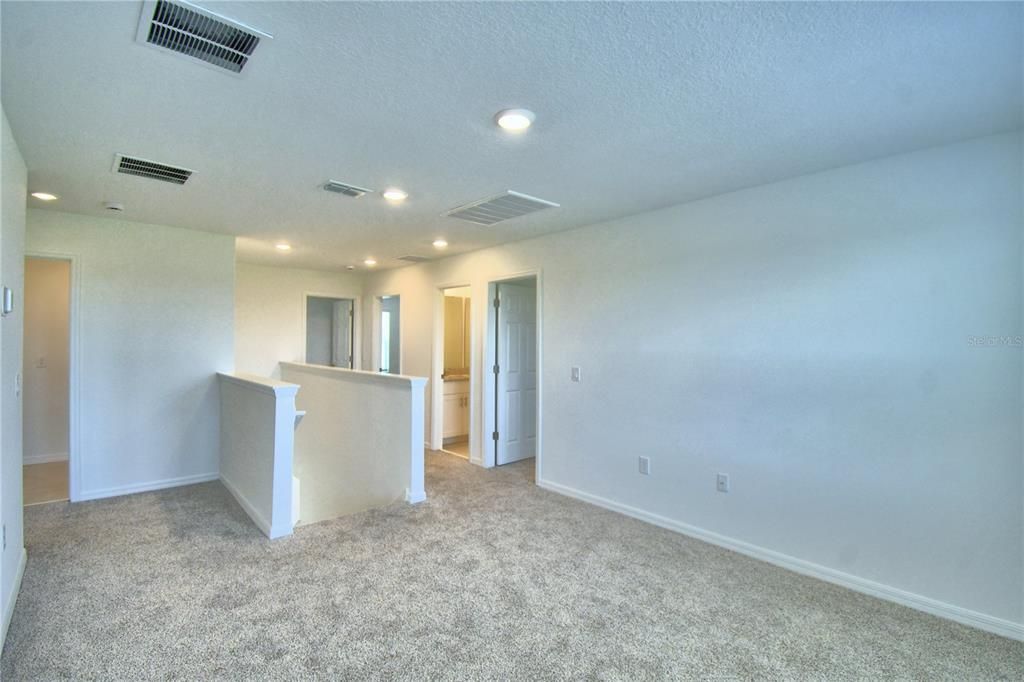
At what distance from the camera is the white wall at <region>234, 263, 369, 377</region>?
21.1 ft

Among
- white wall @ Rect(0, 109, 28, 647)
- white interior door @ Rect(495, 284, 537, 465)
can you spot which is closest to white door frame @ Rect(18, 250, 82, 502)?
white wall @ Rect(0, 109, 28, 647)

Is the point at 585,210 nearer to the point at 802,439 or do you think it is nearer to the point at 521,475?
the point at 802,439

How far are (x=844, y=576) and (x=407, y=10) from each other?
336cm

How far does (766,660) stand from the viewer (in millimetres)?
2070

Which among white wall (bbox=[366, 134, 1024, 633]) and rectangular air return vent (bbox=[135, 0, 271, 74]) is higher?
rectangular air return vent (bbox=[135, 0, 271, 74])

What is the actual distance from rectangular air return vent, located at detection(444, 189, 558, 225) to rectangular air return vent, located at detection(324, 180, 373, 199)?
0.69 meters

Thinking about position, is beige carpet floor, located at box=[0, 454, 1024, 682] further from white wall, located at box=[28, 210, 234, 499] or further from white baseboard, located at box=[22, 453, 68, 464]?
white baseboard, located at box=[22, 453, 68, 464]

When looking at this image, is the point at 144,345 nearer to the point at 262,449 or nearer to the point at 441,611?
the point at 262,449

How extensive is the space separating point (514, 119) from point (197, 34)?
3.84ft

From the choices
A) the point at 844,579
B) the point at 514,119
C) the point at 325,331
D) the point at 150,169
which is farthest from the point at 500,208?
the point at 325,331

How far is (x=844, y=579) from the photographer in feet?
8.88

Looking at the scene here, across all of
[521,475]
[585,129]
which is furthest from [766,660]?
[521,475]

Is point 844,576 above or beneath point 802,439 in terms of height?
beneath

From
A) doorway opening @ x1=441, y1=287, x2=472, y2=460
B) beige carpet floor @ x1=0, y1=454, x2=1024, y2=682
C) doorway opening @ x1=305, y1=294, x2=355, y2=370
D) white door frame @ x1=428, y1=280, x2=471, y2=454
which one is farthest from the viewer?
doorway opening @ x1=305, y1=294, x2=355, y2=370
